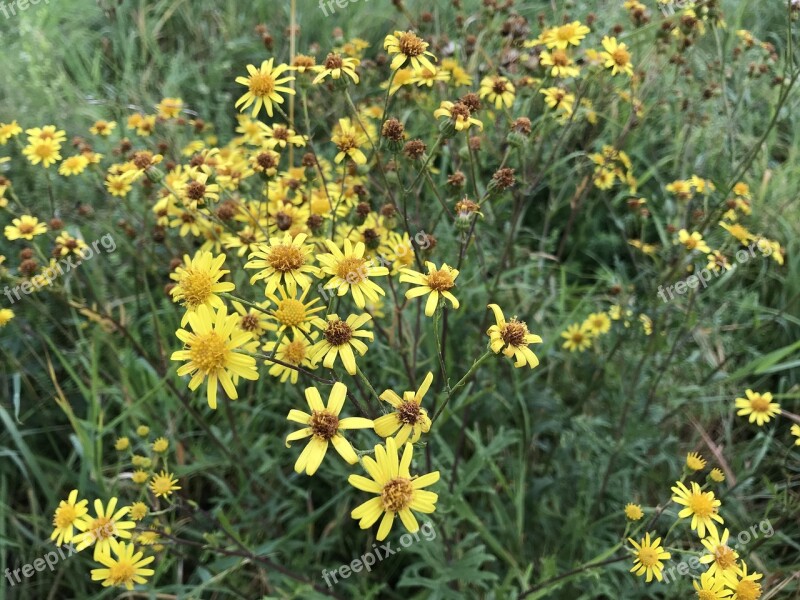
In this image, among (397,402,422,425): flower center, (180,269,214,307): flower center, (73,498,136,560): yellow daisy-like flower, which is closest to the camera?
(397,402,422,425): flower center

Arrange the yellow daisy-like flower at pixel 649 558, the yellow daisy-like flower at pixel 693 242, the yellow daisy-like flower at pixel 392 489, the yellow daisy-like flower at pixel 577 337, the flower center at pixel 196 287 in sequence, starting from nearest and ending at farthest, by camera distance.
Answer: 1. the yellow daisy-like flower at pixel 392 489
2. the flower center at pixel 196 287
3. the yellow daisy-like flower at pixel 649 558
4. the yellow daisy-like flower at pixel 693 242
5. the yellow daisy-like flower at pixel 577 337

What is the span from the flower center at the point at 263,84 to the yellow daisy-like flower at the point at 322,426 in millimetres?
1295

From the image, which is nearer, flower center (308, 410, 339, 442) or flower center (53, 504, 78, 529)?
flower center (308, 410, 339, 442)

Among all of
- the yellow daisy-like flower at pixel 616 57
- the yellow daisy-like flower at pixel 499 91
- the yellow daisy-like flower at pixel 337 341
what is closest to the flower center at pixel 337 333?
the yellow daisy-like flower at pixel 337 341

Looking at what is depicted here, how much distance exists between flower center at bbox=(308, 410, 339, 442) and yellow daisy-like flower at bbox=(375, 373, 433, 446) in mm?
114

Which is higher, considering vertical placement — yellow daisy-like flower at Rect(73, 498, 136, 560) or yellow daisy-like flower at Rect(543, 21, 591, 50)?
yellow daisy-like flower at Rect(543, 21, 591, 50)

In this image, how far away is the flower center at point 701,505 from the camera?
1.87 meters

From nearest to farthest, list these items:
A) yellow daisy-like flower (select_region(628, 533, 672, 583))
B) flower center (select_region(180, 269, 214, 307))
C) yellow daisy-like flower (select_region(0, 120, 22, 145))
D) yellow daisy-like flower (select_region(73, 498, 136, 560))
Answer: flower center (select_region(180, 269, 214, 307)), yellow daisy-like flower (select_region(628, 533, 672, 583)), yellow daisy-like flower (select_region(73, 498, 136, 560)), yellow daisy-like flower (select_region(0, 120, 22, 145))

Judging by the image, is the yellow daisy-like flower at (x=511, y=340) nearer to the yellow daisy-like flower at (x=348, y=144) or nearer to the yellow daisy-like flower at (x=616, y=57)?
the yellow daisy-like flower at (x=348, y=144)

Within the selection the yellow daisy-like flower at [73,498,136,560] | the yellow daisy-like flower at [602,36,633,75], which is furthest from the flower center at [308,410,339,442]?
the yellow daisy-like flower at [602,36,633,75]

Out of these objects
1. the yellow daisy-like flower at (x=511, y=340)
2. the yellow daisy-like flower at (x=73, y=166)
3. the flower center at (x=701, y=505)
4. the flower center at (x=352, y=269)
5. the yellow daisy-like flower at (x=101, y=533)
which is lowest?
the flower center at (x=701, y=505)

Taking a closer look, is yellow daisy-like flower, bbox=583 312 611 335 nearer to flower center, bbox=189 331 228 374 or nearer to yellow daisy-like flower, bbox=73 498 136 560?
flower center, bbox=189 331 228 374

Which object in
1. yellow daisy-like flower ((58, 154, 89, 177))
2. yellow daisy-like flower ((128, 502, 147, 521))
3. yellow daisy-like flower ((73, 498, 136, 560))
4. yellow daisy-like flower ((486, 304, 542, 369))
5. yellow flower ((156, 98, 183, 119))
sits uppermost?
yellow flower ((156, 98, 183, 119))

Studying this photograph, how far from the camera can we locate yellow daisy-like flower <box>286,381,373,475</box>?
4.93 ft
